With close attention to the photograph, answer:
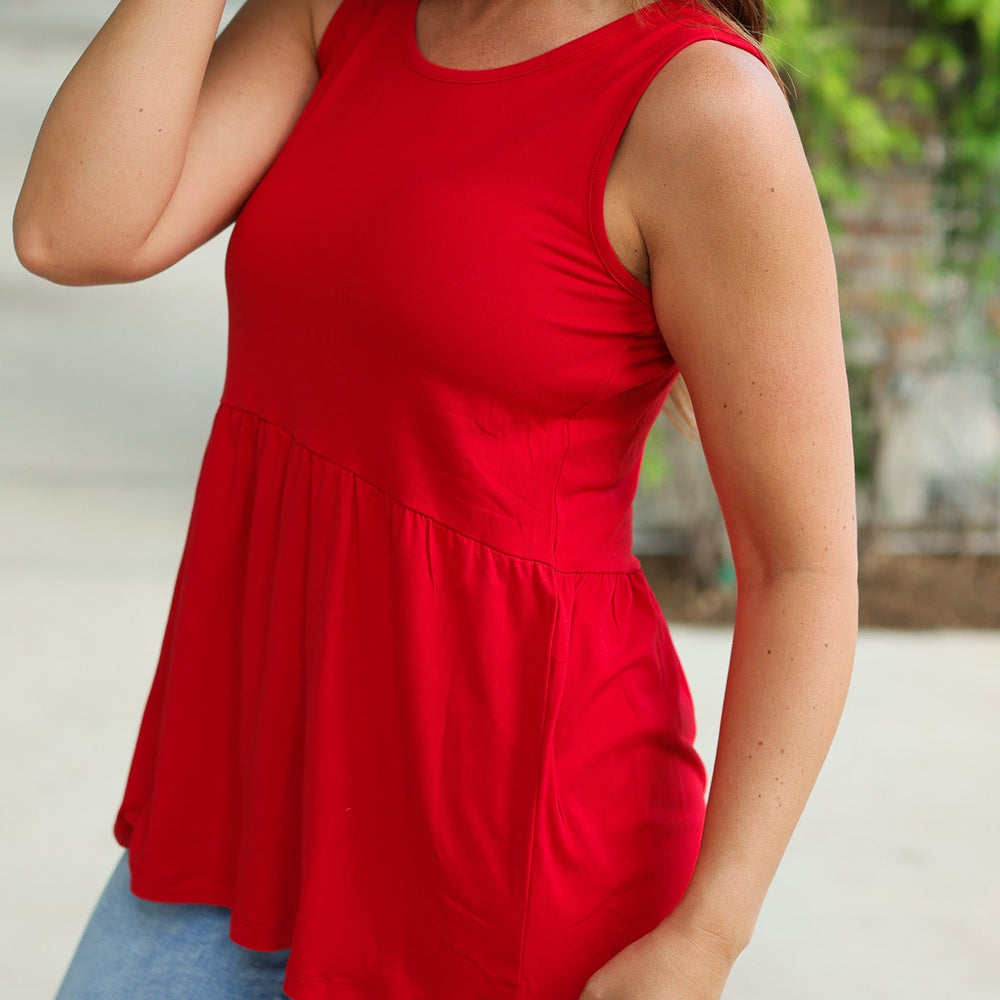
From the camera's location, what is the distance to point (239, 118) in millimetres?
1039

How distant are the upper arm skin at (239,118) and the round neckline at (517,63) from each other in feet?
0.40

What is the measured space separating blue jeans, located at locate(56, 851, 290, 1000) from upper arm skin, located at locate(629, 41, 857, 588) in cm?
54

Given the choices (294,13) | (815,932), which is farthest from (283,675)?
(815,932)

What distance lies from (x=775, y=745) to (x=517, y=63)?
0.52m

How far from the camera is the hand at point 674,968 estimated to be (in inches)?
34.4

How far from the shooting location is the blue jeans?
1047 mm

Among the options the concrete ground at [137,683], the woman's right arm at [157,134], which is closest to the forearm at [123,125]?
the woman's right arm at [157,134]

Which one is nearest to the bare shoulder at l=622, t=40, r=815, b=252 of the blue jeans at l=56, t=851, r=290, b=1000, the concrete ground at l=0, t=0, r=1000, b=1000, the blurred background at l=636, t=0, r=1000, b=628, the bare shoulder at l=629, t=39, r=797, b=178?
the bare shoulder at l=629, t=39, r=797, b=178

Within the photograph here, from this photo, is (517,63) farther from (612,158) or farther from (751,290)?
(751,290)

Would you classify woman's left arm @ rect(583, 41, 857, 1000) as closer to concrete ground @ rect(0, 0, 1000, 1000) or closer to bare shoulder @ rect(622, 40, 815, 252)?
bare shoulder @ rect(622, 40, 815, 252)

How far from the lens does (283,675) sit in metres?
0.99

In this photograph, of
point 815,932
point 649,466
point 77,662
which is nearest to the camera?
point 815,932

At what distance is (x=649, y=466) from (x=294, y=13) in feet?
10.5

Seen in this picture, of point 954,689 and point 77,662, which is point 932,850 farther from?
point 77,662
